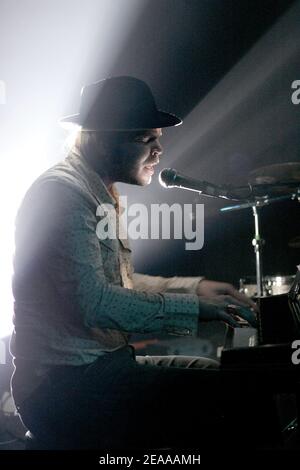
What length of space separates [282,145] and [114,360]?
374cm

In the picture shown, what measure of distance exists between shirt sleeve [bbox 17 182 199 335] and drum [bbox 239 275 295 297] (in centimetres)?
130

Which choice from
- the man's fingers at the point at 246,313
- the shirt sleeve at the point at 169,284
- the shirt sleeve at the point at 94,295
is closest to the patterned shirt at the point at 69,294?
the shirt sleeve at the point at 94,295

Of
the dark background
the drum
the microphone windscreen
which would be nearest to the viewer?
the microphone windscreen

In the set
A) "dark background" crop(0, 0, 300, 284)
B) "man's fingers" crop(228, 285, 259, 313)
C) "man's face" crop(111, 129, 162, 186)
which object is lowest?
"man's fingers" crop(228, 285, 259, 313)

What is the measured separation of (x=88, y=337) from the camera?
176cm

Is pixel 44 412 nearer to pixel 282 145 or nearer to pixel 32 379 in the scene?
pixel 32 379

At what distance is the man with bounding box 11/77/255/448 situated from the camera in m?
1.59

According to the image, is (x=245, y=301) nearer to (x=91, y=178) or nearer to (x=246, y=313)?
(x=246, y=313)

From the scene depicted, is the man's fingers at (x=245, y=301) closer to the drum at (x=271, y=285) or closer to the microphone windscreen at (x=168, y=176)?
the microphone windscreen at (x=168, y=176)

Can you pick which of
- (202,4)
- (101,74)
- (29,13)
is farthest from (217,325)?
(29,13)

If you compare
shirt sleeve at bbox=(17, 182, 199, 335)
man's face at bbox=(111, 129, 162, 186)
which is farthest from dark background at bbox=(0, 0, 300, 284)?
shirt sleeve at bbox=(17, 182, 199, 335)

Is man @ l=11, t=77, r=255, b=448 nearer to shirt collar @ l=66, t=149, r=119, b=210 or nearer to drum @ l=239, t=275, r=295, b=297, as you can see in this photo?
shirt collar @ l=66, t=149, r=119, b=210

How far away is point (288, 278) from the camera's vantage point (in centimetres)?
324

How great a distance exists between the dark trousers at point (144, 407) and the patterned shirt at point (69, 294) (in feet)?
0.32
